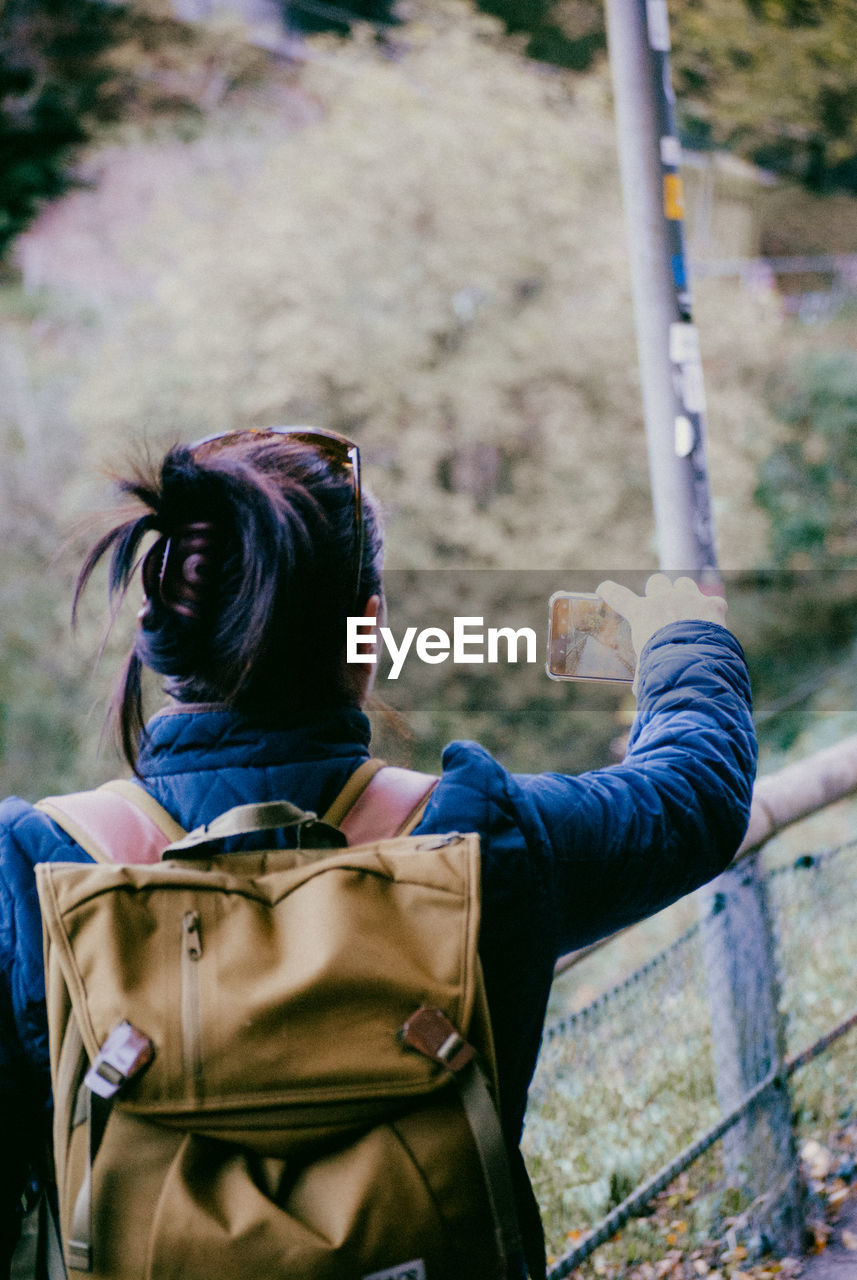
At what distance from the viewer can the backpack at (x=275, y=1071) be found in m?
0.85

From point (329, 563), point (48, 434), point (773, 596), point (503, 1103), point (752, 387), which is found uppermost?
point (329, 563)

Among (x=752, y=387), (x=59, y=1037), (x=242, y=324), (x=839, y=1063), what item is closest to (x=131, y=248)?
(x=242, y=324)

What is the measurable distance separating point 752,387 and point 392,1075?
12898 mm

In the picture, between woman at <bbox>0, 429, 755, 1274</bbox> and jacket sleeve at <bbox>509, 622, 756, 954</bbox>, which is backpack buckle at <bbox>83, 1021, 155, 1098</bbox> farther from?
jacket sleeve at <bbox>509, 622, 756, 954</bbox>

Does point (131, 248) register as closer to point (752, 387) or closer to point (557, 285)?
point (557, 285)

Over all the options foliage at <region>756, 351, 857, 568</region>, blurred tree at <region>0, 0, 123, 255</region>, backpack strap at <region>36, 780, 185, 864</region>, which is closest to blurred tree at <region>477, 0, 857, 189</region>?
foliage at <region>756, 351, 857, 568</region>

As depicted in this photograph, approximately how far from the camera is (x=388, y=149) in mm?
11656

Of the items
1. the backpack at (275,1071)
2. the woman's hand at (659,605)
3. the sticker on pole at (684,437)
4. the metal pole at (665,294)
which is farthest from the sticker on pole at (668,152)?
the backpack at (275,1071)

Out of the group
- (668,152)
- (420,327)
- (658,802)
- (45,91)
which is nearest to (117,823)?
(658,802)

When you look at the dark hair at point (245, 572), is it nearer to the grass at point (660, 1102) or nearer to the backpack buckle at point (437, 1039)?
the backpack buckle at point (437, 1039)

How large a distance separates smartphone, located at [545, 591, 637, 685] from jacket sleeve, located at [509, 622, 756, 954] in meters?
0.12

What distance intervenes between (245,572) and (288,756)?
177mm

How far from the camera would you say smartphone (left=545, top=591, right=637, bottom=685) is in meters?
1.42

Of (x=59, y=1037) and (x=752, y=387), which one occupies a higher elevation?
(x=59, y=1037)
